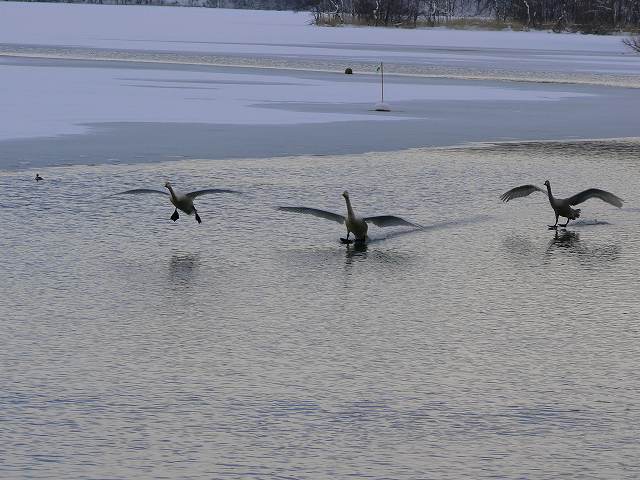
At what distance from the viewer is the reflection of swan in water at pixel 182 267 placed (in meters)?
10.8

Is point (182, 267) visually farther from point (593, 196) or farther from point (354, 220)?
point (593, 196)

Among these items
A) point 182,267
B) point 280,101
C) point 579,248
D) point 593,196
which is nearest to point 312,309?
point 182,267

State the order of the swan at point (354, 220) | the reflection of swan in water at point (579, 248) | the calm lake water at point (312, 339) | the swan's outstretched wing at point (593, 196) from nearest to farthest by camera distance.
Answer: the calm lake water at point (312, 339) < the reflection of swan in water at point (579, 248) < the swan at point (354, 220) < the swan's outstretched wing at point (593, 196)

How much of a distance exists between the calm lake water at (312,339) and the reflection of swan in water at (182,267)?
0.05 metres

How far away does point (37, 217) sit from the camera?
13.6m

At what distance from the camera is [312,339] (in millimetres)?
8758

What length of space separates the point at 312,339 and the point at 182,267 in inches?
109

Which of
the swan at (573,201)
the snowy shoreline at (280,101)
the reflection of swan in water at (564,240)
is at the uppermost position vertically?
the swan at (573,201)

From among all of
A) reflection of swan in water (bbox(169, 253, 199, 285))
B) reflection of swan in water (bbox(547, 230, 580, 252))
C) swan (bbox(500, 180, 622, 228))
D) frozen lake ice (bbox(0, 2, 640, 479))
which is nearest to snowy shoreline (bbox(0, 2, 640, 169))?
frozen lake ice (bbox(0, 2, 640, 479))

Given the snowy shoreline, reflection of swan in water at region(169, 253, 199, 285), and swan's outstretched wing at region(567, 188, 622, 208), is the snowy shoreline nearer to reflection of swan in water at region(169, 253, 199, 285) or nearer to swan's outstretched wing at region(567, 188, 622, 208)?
reflection of swan in water at region(169, 253, 199, 285)

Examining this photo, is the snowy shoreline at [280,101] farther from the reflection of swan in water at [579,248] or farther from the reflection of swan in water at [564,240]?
the reflection of swan in water at [579,248]

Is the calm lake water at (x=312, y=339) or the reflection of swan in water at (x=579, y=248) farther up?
the calm lake water at (x=312, y=339)

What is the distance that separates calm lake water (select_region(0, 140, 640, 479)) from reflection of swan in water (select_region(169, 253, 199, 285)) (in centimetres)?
5

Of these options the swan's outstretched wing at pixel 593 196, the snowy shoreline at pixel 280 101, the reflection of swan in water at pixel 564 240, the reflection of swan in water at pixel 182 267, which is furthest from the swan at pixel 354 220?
the snowy shoreline at pixel 280 101
